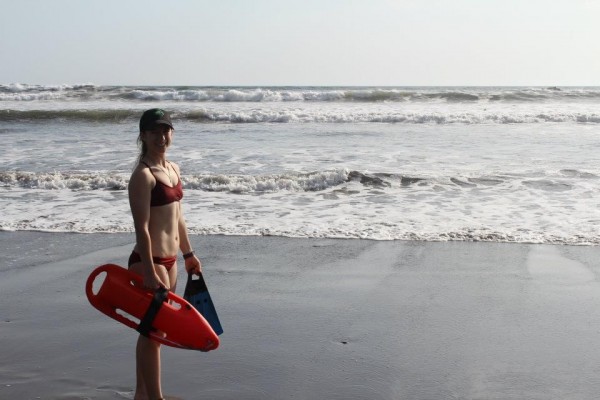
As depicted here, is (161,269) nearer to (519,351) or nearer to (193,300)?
(193,300)

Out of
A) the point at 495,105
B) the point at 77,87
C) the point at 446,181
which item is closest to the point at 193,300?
the point at 446,181

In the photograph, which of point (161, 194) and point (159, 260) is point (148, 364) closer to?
point (159, 260)

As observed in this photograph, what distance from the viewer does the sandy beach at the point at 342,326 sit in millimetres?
4109

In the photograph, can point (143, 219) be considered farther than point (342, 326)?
No

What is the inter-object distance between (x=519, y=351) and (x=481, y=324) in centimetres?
56

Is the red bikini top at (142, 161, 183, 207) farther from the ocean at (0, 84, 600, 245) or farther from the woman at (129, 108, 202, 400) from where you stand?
the ocean at (0, 84, 600, 245)

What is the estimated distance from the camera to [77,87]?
42438 mm

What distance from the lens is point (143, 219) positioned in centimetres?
353

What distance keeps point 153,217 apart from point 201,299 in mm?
578

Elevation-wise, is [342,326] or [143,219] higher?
[143,219]

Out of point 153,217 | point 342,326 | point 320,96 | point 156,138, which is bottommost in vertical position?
point 342,326

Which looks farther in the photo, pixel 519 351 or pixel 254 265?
pixel 254 265

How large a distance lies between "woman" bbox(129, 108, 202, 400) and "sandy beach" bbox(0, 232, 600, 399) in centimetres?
39

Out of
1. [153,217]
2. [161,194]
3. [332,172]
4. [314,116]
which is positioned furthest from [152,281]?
[314,116]
